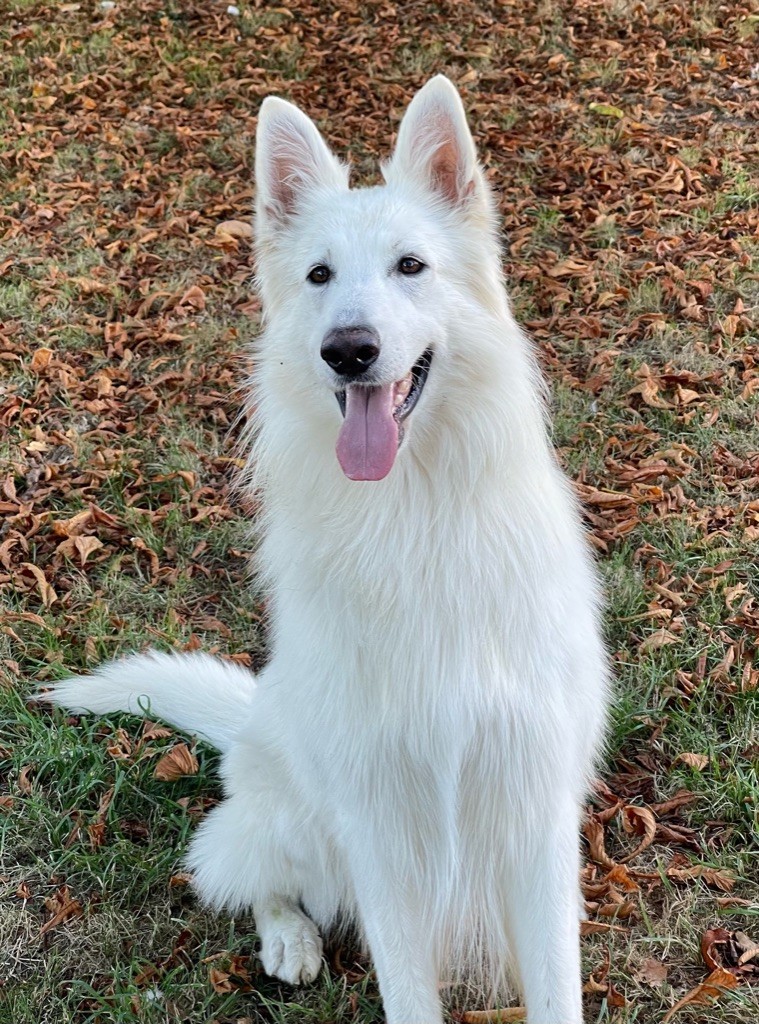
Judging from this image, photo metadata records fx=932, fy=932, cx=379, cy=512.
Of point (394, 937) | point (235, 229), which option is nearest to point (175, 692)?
point (394, 937)

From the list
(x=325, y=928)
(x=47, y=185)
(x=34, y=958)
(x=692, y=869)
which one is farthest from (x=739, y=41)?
(x=34, y=958)

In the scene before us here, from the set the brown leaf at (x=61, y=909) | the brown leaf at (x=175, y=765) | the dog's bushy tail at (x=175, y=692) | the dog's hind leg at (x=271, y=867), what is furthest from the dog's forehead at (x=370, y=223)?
the brown leaf at (x=61, y=909)

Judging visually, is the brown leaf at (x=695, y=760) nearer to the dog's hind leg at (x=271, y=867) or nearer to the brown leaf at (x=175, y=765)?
the dog's hind leg at (x=271, y=867)

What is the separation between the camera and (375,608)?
2139 mm

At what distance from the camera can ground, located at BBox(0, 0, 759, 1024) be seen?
2725mm

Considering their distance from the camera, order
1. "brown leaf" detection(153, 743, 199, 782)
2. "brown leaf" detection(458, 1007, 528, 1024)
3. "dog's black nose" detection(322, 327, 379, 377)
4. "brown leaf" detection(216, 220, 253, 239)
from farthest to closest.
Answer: "brown leaf" detection(216, 220, 253, 239) < "brown leaf" detection(153, 743, 199, 782) < "brown leaf" detection(458, 1007, 528, 1024) < "dog's black nose" detection(322, 327, 379, 377)

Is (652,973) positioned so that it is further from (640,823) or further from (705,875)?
(640,823)

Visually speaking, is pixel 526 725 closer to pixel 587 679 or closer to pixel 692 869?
pixel 587 679

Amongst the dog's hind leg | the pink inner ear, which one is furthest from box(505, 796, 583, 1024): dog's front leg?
the pink inner ear

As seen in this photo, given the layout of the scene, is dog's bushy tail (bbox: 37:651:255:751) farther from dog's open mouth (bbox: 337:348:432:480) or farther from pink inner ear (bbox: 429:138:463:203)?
pink inner ear (bbox: 429:138:463:203)

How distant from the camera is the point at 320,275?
91.8 inches

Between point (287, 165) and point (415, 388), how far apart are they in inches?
31.6

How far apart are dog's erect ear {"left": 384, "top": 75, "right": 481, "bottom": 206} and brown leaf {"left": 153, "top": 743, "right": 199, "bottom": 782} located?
6.31ft

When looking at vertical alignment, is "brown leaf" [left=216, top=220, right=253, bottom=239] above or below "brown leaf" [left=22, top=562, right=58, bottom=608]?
above
